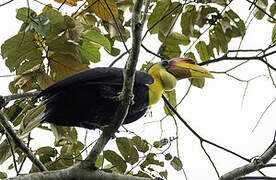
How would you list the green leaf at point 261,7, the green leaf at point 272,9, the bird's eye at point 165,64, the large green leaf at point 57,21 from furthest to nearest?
A: the bird's eye at point 165,64 → the green leaf at point 272,9 → the green leaf at point 261,7 → the large green leaf at point 57,21

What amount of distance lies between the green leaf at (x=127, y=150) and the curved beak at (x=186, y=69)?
96 centimetres

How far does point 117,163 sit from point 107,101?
51cm

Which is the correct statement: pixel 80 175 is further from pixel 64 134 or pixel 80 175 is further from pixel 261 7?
pixel 261 7

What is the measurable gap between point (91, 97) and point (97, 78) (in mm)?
146

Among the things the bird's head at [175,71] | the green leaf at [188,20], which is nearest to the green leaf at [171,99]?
the bird's head at [175,71]

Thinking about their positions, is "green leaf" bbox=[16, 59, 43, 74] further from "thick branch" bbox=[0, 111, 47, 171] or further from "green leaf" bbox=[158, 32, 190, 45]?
"green leaf" bbox=[158, 32, 190, 45]

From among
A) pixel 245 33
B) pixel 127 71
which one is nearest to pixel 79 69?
pixel 127 71

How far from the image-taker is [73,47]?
7.76 ft

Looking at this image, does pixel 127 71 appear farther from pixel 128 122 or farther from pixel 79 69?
pixel 128 122

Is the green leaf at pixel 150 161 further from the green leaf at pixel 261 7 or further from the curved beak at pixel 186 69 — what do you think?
the green leaf at pixel 261 7

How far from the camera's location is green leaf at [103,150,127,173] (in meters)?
2.40

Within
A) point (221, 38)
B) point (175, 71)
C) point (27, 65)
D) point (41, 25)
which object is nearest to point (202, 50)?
point (221, 38)

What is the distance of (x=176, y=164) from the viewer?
2.52m

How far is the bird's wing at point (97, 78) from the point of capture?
8.39 feet
